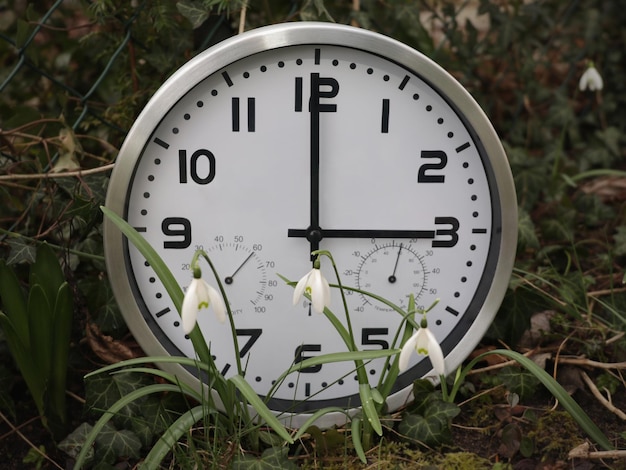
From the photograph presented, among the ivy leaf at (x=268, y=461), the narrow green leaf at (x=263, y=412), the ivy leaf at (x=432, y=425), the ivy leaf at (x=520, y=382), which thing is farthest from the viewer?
the ivy leaf at (x=520, y=382)

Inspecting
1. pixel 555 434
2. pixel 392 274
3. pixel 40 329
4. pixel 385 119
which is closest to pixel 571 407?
pixel 555 434

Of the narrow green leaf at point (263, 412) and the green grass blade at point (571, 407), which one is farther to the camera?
the green grass blade at point (571, 407)

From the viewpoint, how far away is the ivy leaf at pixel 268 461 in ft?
4.57

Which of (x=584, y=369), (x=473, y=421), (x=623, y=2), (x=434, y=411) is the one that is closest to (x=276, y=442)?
(x=434, y=411)

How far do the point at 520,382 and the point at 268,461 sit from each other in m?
0.55

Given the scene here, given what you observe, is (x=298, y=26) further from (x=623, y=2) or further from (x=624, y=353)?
(x=623, y=2)

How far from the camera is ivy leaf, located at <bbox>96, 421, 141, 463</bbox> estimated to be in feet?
4.82

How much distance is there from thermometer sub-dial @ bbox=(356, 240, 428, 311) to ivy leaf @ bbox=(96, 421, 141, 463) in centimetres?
51

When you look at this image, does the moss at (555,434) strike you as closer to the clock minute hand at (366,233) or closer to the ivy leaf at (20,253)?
the clock minute hand at (366,233)

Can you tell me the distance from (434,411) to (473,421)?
0.47ft

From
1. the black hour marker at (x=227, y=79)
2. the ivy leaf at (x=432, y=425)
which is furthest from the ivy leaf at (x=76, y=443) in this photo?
A: the black hour marker at (x=227, y=79)

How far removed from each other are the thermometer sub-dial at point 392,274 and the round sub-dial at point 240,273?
0.62 feet

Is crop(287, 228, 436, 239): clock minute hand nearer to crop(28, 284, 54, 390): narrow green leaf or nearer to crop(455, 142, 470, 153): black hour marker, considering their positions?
crop(455, 142, 470, 153): black hour marker

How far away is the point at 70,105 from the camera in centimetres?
239
